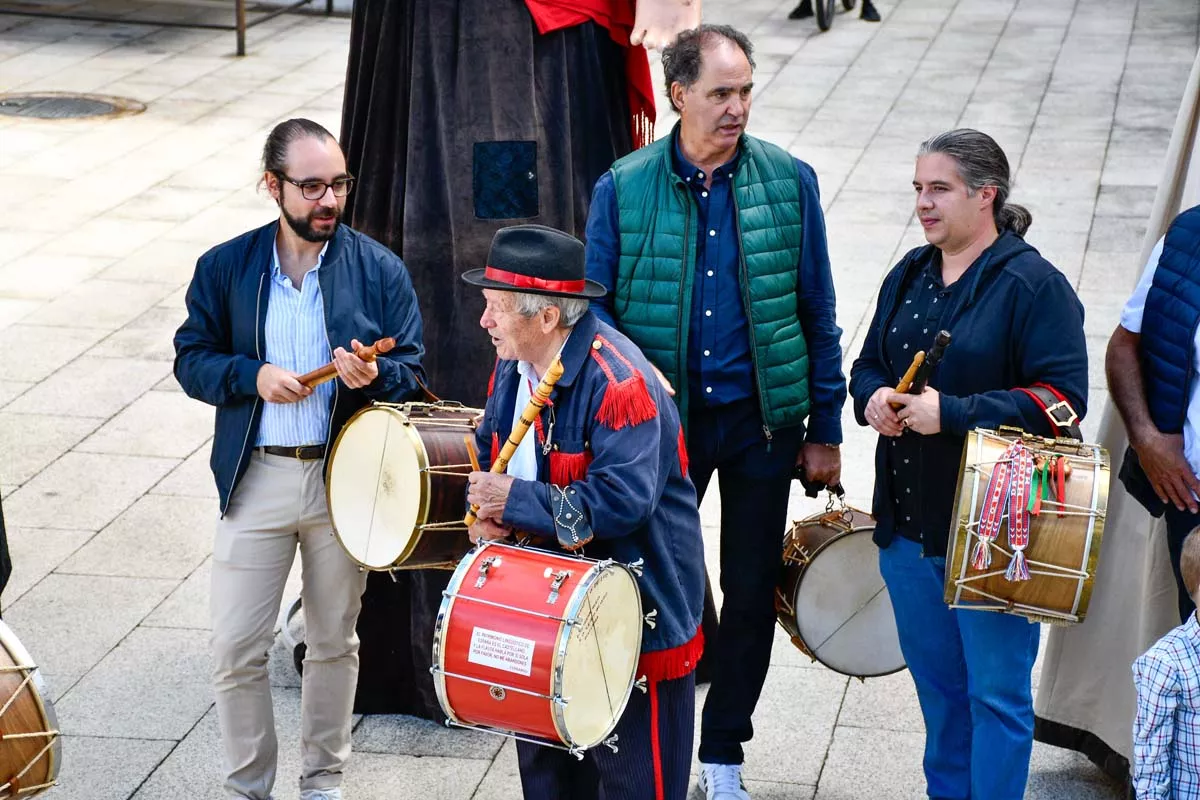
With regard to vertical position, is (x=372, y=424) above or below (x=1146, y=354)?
below

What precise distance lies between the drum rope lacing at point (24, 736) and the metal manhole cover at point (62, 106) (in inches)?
396

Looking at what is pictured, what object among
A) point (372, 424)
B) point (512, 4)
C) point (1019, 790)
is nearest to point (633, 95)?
point (512, 4)

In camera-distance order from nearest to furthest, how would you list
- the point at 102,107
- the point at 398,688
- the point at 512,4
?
the point at 512,4
the point at 398,688
the point at 102,107

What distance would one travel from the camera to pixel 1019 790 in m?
4.40

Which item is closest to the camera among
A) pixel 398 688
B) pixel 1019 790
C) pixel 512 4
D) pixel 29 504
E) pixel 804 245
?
pixel 1019 790

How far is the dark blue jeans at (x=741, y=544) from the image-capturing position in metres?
4.82

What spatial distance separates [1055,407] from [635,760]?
1398 mm

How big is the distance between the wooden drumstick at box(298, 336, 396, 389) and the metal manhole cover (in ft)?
30.7

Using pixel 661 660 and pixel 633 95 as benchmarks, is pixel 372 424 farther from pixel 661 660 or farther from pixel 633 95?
pixel 633 95

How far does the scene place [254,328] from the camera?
4.72 metres

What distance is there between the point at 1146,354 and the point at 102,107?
1075 centimetres

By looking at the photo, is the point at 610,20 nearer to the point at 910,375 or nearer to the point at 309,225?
the point at 309,225

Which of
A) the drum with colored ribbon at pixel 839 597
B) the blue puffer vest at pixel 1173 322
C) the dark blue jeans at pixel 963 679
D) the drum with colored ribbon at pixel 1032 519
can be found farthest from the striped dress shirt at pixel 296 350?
the blue puffer vest at pixel 1173 322

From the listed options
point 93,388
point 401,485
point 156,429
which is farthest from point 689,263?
point 93,388
